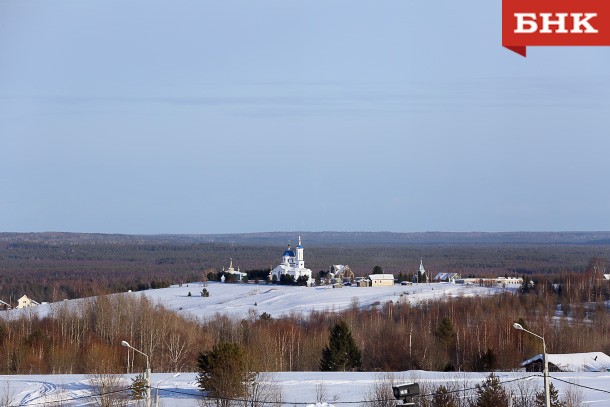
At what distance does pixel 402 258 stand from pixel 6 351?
146432 mm

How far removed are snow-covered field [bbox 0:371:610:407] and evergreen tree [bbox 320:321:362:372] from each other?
710 cm

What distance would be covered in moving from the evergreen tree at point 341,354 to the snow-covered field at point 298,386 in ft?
23.3

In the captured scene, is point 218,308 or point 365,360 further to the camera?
point 218,308

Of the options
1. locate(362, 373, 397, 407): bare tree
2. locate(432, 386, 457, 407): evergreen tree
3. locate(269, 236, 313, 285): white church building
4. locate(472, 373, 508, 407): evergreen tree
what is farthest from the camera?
locate(269, 236, 313, 285): white church building

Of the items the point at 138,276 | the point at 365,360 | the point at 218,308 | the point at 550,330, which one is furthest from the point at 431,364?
the point at 138,276

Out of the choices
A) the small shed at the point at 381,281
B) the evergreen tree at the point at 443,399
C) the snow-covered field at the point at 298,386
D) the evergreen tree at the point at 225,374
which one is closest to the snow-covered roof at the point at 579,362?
the snow-covered field at the point at 298,386

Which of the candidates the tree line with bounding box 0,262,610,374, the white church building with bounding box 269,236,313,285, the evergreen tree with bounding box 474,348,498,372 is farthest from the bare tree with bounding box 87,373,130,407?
the white church building with bounding box 269,236,313,285

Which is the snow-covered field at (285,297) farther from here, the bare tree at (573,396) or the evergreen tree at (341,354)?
the bare tree at (573,396)

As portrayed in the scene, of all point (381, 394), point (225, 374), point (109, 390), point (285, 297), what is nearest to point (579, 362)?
point (381, 394)

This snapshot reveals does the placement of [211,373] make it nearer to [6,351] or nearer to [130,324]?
[6,351]

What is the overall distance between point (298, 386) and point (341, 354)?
1095cm

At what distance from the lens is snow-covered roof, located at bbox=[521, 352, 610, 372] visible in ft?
131

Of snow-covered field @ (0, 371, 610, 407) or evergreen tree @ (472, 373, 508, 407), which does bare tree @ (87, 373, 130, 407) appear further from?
evergreen tree @ (472, 373, 508, 407)

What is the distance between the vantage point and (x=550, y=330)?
172 ft
